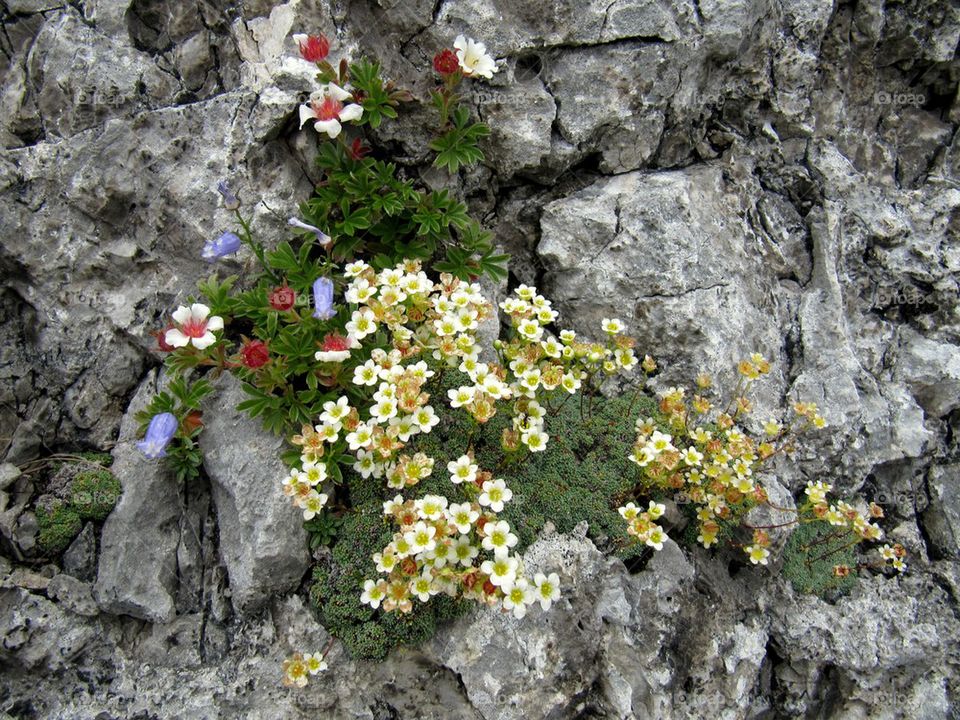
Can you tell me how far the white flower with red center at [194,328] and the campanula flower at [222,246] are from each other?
1.87 feet

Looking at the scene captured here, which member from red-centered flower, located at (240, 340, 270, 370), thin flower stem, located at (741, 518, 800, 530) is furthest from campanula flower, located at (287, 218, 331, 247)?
thin flower stem, located at (741, 518, 800, 530)

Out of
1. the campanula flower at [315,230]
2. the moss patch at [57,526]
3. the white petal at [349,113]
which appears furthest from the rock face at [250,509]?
the white petal at [349,113]

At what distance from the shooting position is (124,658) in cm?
415

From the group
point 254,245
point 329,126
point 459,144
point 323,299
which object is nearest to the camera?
point 323,299

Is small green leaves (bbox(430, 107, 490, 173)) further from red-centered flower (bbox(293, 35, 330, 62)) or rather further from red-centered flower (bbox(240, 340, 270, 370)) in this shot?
red-centered flower (bbox(240, 340, 270, 370))

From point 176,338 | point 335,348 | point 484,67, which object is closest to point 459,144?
point 484,67

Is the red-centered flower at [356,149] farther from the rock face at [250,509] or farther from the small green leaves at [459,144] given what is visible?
the rock face at [250,509]

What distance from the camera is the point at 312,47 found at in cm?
454

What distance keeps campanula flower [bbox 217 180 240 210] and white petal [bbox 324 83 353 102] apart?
926mm

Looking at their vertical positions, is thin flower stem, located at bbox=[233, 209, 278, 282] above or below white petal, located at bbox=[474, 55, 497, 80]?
below

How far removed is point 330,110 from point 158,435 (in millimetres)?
2378

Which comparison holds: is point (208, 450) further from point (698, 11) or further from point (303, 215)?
point (698, 11)

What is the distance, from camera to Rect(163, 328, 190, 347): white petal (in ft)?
13.3

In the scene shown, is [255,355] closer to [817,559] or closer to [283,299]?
[283,299]
